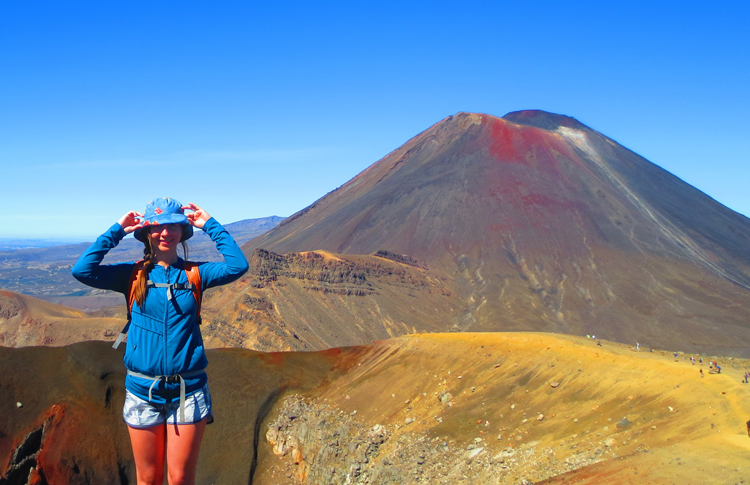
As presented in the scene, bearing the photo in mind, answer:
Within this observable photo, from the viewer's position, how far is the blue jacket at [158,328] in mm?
3418

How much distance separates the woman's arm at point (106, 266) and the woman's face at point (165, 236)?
15 cm

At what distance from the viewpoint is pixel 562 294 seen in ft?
193

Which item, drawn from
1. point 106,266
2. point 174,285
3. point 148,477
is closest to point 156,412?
point 148,477

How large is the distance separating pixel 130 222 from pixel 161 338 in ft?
2.65

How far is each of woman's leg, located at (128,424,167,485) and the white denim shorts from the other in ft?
0.14

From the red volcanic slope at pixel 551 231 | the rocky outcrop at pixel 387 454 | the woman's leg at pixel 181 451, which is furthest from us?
the red volcanic slope at pixel 551 231

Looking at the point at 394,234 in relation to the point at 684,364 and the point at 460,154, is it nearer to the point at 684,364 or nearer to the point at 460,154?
the point at 460,154

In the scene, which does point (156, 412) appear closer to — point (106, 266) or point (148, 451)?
point (148, 451)

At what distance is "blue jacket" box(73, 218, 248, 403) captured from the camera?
3.42m

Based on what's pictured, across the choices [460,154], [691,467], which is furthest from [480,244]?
[691,467]

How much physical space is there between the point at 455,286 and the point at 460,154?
33874 mm

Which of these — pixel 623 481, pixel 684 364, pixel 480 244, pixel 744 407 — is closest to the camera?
pixel 623 481

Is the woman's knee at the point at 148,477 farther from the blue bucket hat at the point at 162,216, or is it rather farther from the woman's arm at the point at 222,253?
the blue bucket hat at the point at 162,216

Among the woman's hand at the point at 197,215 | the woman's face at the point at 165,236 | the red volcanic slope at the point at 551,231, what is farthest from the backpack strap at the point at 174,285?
the red volcanic slope at the point at 551,231
